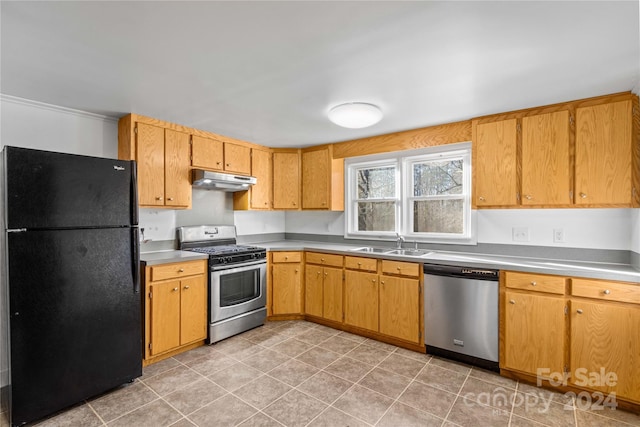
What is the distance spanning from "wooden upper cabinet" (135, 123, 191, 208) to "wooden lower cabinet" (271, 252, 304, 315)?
1294 mm

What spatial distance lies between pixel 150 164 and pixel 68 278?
1.27 m

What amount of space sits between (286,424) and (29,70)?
9.29 ft

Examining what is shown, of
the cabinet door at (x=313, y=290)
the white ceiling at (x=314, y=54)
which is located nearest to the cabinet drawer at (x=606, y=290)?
the white ceiling at (x=314, y=54)

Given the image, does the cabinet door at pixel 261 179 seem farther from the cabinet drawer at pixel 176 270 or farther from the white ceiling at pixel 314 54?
the white ceiling at pixel 314 54

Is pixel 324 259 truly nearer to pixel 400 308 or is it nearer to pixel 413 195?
pixel 400 308

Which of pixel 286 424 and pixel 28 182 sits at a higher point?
pixel 28 182

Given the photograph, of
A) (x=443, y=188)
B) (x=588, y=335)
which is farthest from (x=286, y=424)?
(x=443, y=188)

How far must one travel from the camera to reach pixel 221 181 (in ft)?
11.4

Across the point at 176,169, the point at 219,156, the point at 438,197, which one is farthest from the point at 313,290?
the point at 176,169

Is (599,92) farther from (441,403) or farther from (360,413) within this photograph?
(360,413)

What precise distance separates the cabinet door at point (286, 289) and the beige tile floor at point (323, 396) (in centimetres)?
84

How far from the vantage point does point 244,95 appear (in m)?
2.48

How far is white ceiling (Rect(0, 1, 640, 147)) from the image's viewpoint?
4.80 feet

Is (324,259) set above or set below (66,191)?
below
